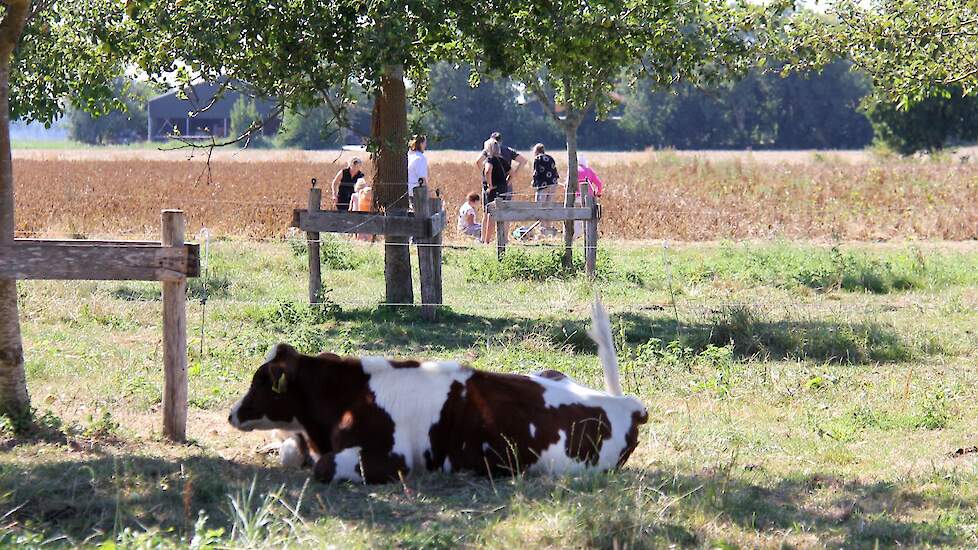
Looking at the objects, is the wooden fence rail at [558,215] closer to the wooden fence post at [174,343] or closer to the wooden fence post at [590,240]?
the wooden fence post at [590,240]

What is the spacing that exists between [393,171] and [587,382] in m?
5.48

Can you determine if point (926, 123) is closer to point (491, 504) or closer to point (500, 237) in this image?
point (500, 237)

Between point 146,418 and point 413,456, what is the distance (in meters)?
2.60

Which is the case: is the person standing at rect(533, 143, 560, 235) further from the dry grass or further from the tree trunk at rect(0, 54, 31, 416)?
the tree trunk at rect(0, 54, 31, 416)

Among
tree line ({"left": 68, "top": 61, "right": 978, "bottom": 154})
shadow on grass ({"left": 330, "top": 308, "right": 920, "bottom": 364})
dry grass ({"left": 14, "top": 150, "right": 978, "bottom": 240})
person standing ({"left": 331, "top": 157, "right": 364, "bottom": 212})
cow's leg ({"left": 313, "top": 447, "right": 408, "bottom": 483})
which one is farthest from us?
tree line ({"left": 68, "top": 61, "right": 978, "bottom": 154})

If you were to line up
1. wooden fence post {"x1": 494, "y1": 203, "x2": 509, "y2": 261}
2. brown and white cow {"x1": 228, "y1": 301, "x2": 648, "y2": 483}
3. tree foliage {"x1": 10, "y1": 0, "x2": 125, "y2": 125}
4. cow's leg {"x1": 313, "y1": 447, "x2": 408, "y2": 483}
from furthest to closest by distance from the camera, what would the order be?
wooden fence post {"x1": 494, "y1": 203, "x2": 509, "y2": 261}
tree foliage {"x1": 10, "y1": 0, "x2": 125, "y2": 125}
brown and white cow {"x1": 228, "y1": 301, "x2": 648, "y2": 483}
cow's leg {"x1": 313, "y1": 447, "x2": 408, "y2": 483}

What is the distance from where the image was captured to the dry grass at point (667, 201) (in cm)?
2506

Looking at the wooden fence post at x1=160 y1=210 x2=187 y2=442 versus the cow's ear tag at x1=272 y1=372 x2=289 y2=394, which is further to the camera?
the wooden fence post at x1=160 y1=210 x2=187 y2=442

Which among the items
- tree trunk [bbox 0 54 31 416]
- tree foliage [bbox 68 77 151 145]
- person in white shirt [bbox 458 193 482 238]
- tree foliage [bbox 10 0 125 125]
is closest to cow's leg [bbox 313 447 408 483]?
tree trunk [bbox 0 54 31 416]

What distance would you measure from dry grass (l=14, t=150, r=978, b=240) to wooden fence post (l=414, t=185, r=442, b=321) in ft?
10.8

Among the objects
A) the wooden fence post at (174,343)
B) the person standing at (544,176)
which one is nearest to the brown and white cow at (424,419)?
the wooden fence post at (174,343)

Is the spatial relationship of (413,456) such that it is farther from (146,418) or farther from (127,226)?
(127,226)

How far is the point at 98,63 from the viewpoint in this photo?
14477 mm

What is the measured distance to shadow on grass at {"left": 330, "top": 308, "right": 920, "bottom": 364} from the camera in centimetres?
1224
